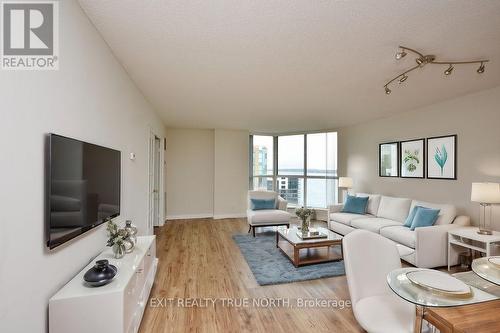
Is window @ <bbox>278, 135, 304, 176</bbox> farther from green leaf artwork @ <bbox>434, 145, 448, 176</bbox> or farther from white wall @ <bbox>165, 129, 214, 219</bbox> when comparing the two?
green leaf artwork @ <bbox>434, 145, 448, 176</bbox>

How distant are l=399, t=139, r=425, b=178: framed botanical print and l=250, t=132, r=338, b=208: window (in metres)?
1.97

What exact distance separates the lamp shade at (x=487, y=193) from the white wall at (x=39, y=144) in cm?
426

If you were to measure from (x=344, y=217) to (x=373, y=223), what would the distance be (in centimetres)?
67

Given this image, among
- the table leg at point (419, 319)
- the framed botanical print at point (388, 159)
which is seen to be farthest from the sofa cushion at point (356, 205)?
the table leg at point (419, 319)

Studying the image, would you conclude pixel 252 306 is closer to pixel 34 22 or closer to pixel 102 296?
pixel 102 296

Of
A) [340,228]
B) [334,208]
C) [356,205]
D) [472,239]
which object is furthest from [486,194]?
[334,208]

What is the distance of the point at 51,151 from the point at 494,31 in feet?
10.7

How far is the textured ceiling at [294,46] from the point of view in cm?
160

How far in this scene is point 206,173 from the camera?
6387 mm

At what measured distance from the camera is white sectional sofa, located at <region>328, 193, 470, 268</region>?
3.04m

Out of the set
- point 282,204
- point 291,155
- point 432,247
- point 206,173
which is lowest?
point 432,247

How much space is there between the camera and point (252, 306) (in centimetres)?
229

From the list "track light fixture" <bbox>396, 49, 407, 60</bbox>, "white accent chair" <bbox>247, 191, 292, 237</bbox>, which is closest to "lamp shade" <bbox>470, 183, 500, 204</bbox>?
"track light fixture" <bbox>396, 49, 407, 60</bbox>

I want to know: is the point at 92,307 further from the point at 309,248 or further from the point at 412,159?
the point at 412,159
